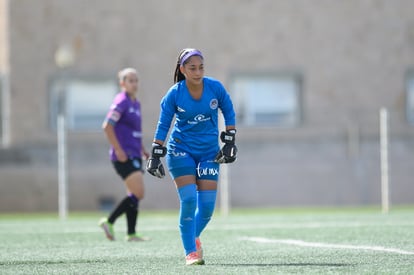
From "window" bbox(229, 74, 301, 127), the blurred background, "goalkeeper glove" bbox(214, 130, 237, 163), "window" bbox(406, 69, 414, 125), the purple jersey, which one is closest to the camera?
"goalkeeper glove" bbox(214, 130, 237, 163)

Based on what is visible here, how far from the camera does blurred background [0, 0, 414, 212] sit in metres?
28.8

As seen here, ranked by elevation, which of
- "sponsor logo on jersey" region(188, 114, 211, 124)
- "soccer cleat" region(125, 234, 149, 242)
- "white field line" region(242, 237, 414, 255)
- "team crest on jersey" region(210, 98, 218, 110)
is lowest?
"soccer cleat" region(125, 234, 149, 242)

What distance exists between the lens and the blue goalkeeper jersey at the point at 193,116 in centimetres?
1033

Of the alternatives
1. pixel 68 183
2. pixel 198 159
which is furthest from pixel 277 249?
pixel 68 183

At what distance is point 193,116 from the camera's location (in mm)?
10344

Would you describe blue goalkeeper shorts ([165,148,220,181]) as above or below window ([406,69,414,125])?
below

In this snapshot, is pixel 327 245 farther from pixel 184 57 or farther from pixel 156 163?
pixel 184 57

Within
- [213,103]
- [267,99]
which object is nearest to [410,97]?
[267,99]

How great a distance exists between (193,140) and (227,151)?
34 cm

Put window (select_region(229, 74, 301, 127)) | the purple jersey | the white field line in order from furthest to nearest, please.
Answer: window (select_region(229, 74, 301, 127)) < the purple jersey < the white field line

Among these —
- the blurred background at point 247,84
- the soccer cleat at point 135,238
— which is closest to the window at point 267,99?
the blurred background at point 247,84

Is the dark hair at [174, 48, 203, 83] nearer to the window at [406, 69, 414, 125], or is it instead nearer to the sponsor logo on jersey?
the sponsor logo on jersey

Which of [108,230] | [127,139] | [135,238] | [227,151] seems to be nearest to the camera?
[227,151]

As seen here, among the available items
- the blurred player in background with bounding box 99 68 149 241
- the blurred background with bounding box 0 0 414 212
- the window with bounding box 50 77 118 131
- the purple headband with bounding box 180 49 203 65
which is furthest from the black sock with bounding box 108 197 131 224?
the window with bounding box 50 77 118 131
